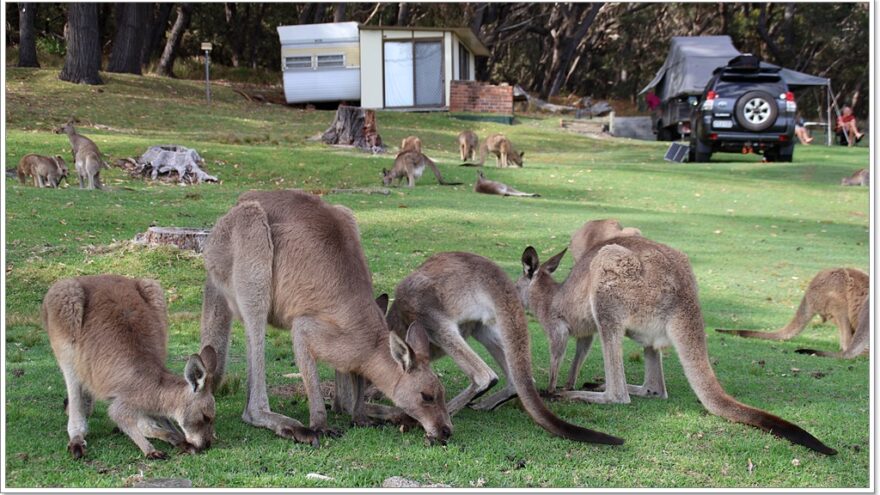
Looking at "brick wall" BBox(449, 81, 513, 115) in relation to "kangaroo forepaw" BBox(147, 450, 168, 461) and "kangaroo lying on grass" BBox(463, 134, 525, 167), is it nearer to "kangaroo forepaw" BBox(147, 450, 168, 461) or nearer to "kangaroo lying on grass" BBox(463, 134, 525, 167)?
"kangaroo lying on grass" BBox(463, 134, 525, 167)

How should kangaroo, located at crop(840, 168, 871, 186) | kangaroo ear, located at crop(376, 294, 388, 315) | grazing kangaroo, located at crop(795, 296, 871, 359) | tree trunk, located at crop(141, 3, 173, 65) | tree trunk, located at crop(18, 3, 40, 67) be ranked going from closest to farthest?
kangaroo ear, located at crop(376, 294, 388, 315) < grazing kangaroo, located at crop(795, 296, 871, 359) < kangaroo, located at crop(840, 168, 871, 186) < tree trunk, located at crop(18, 3, 40, 67) < tree trunk, located at crop(141, 3, 173, 65)

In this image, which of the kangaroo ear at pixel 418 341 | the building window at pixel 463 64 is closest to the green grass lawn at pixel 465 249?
the kangaroo ear at pixel 418 341

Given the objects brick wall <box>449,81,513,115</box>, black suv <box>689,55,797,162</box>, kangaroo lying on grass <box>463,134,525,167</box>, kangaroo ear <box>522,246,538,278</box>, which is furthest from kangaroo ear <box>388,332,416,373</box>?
brick wall <box>449,81,513,115</box>

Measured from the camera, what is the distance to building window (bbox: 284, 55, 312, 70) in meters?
39.0

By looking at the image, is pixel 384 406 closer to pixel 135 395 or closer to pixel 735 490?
pixel 135 395

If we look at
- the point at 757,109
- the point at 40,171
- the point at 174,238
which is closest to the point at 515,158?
the point at 757,109

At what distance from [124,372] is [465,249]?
8.32 metres

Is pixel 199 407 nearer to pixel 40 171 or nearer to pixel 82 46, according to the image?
pixel 40 171

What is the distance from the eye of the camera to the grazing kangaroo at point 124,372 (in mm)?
5027

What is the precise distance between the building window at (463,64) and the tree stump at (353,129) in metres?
17.2

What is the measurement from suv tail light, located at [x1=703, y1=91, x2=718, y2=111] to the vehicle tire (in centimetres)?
64

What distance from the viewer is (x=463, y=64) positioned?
43844 mm

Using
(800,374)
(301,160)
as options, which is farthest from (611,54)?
(800,374)

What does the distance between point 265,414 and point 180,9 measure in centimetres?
4008
